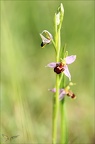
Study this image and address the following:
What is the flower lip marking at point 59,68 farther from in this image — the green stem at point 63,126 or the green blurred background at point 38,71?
the green blurred background at point 38,71

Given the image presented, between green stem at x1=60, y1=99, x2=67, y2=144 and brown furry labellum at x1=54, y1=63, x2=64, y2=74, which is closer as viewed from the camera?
brown furry labellum at x1=54, y1=63, x2=64, y2=74

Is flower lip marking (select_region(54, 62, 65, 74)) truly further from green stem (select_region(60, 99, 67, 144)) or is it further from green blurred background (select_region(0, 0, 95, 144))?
green blurred background (select_region(0, 0, 95, 144))

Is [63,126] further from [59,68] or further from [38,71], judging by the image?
[38,71]

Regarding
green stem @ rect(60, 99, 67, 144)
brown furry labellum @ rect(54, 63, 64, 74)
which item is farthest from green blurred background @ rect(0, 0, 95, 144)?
brown furry labellum @ rect(54, 63, 64, 74)

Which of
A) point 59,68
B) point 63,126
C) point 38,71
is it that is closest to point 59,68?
point 59,68

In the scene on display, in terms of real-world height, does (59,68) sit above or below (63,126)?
above

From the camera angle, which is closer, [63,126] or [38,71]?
[63,126]

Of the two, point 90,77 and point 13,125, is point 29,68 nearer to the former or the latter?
point 90,77

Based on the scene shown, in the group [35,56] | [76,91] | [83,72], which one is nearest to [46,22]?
[35,56]

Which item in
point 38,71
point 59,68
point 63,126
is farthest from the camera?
point 38,71
